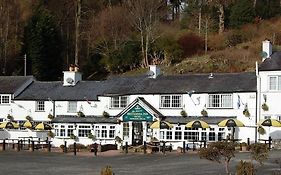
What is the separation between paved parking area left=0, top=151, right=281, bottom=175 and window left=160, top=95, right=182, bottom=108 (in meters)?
8.04

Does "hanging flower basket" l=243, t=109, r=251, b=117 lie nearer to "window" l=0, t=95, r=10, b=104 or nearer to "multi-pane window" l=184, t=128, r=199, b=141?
"multi-pane window" l=184, t=128, r=199, b=141

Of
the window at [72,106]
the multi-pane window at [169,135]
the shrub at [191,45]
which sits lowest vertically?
the multi-pane window at [169,135]

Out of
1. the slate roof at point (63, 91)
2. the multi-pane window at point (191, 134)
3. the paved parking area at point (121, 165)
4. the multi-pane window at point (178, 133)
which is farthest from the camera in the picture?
the slate roof at point (63, 91)

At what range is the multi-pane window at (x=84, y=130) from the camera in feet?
163

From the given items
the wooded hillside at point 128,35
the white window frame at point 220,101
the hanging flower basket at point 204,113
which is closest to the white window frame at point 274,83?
the white window frame at point 220,101

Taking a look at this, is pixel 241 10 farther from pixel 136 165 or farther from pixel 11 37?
pixel 136 165

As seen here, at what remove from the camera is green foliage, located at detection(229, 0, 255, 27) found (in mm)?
67125

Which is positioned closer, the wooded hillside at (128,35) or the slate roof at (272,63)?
the slate roof at (272,63)

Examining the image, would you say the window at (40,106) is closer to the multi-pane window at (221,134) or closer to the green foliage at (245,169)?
the multi-pane window at (221,134)

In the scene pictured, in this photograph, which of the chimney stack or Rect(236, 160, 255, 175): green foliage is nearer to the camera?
Rect(236, 160, 255, 175): green foliage

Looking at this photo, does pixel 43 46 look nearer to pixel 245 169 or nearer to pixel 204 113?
pixel 204 113

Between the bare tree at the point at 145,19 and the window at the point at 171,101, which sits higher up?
the bare tree at the point at 145,19

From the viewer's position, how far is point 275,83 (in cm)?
4409

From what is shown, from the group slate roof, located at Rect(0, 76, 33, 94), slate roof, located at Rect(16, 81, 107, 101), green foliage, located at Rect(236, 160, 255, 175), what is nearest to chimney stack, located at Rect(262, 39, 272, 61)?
slate roof, located at Rect(16, 81, 107, 101)
